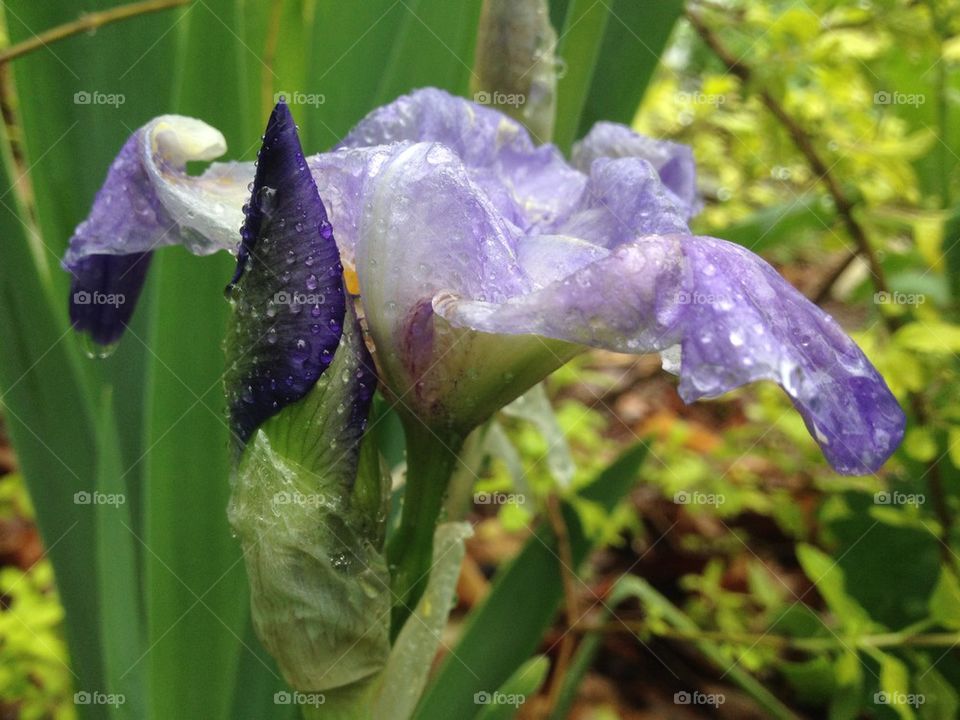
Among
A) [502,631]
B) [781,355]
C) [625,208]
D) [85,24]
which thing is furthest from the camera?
[502,631]

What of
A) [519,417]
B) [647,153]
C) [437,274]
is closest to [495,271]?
[437,274]

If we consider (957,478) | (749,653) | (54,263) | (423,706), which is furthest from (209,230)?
(957,478)

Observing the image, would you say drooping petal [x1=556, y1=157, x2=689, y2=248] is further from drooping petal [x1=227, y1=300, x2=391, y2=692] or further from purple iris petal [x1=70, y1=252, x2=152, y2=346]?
purple iris petal [x1=70, y1=252, x2=152, y2=346]

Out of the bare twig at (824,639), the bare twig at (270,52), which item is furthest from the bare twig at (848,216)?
the bare twig at (270,52)

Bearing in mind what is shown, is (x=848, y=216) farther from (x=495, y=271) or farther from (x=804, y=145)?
(x=495, y=271)

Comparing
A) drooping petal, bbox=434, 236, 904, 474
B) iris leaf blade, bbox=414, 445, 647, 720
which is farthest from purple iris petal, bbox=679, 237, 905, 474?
iris leaf blade, bbox=414, 445, 647, 720

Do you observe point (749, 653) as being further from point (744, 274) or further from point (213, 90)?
point (213, 90)

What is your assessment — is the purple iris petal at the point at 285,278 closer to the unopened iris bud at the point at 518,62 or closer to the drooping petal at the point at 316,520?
the drooping petal at the point at 316,520
